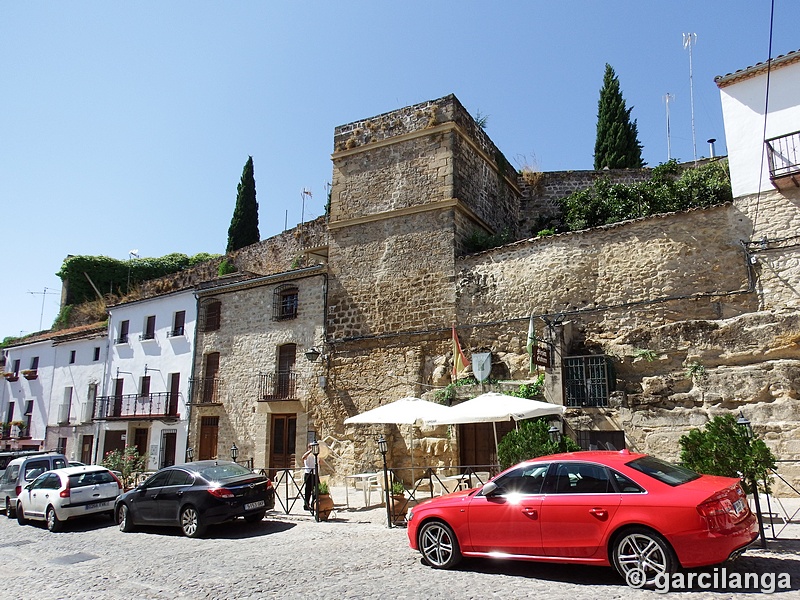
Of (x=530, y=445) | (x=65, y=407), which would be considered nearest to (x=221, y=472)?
(x=530, y=445)

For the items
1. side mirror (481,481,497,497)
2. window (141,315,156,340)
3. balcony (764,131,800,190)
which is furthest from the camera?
window (141,315,156,340)

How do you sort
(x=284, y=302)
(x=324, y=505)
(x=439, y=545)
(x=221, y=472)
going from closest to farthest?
(x=439, y=545) → (x=221, y=472) → (x=324, y=505) → (x=284, y=302)

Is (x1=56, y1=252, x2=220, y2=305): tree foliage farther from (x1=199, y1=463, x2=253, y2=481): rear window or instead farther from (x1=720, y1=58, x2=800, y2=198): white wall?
(x1=720, y1=58, x2=800, y2=198): white wall

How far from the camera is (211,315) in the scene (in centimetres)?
2192

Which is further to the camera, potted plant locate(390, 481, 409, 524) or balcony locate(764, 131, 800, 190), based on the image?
balcony locate(764, 131, 800, 190)

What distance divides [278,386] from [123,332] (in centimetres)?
1007

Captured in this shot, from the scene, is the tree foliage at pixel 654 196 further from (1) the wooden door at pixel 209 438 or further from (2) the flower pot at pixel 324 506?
(1) the wooden door at pixel 209 438

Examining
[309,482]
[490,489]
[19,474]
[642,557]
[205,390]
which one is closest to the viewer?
[642,557]

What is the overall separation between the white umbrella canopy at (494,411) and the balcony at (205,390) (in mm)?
11344

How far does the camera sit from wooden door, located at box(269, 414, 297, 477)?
18656mm

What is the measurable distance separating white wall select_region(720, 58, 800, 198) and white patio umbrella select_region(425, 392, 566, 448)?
674 centimetres

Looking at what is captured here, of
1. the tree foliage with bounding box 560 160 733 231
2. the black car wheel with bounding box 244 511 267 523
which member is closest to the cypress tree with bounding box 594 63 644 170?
the tree foliage with bounding box 560 160 733 231

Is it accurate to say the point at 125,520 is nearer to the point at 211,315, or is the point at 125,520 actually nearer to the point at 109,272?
the point at 211,315

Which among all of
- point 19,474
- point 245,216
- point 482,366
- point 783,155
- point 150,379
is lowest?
point 19,474
